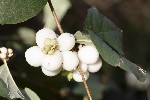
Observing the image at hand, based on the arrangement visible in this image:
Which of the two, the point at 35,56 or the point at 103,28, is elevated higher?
the point at 103,28

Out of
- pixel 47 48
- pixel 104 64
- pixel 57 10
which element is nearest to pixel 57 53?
pixel 47 48

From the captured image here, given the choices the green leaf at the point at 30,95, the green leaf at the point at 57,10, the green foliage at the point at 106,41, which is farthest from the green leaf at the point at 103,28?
the green leaf at the point at 57,10

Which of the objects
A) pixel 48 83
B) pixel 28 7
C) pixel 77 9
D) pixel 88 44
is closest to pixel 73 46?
pixel 88 44

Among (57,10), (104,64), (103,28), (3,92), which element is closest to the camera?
(3,92)

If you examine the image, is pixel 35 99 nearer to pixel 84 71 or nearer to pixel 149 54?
pixel 84 71

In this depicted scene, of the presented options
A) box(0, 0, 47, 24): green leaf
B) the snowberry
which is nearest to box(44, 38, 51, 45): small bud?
box(0, 0, 47, 24): green leaf

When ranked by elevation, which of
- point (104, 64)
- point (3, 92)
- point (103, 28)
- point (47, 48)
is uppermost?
point (104, 64)

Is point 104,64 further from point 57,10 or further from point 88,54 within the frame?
point 88,54
